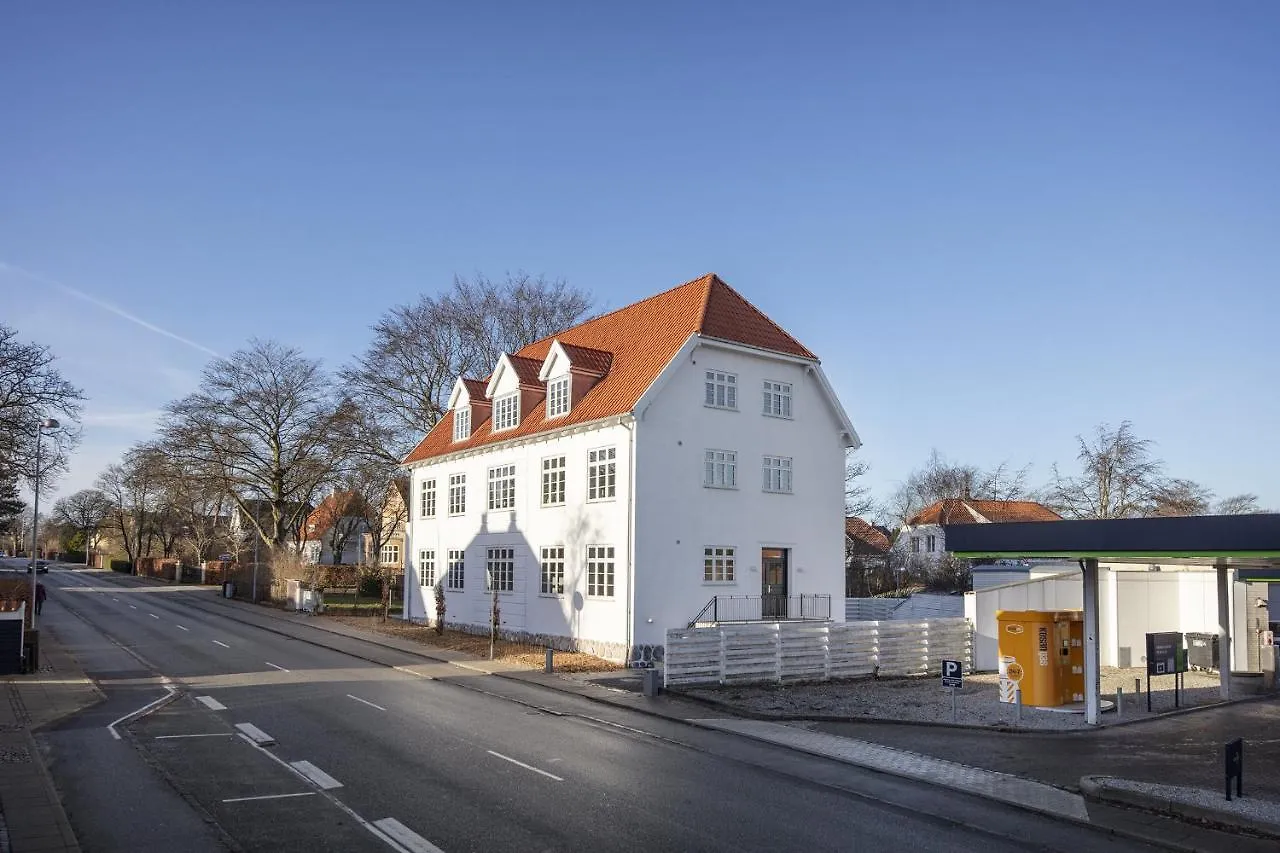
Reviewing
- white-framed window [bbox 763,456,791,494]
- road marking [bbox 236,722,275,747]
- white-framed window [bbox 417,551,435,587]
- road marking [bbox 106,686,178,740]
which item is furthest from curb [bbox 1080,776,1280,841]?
white-framed window [bbox 417,551,435,587]

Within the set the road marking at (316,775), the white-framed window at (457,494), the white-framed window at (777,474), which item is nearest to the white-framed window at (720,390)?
the white-framed window at (777,474)

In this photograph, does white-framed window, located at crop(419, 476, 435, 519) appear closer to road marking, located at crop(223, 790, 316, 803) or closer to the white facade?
the white facade

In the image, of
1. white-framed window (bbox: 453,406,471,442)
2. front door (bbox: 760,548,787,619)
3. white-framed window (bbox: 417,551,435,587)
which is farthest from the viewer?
white-framed window (bbox: 417,551,435,587)

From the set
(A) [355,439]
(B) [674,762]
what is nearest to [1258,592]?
(B) [674,762]

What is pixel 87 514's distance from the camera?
12362 cm

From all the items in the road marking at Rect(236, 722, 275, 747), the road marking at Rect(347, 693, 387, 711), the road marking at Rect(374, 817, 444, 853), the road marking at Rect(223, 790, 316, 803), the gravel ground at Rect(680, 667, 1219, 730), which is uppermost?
the road marking at Rect(374, 817, 444, 853)

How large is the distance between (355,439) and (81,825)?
38456 mm

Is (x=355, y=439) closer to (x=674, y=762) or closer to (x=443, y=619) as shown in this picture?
(x=443, y=619)

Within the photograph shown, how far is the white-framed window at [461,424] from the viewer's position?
129 ft

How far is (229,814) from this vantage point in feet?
35.2

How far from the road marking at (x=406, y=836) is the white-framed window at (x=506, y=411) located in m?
24.9

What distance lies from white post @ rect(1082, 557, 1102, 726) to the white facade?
38.9 feet

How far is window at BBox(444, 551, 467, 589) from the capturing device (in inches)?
1489

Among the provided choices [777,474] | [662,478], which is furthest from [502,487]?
[777,474]
